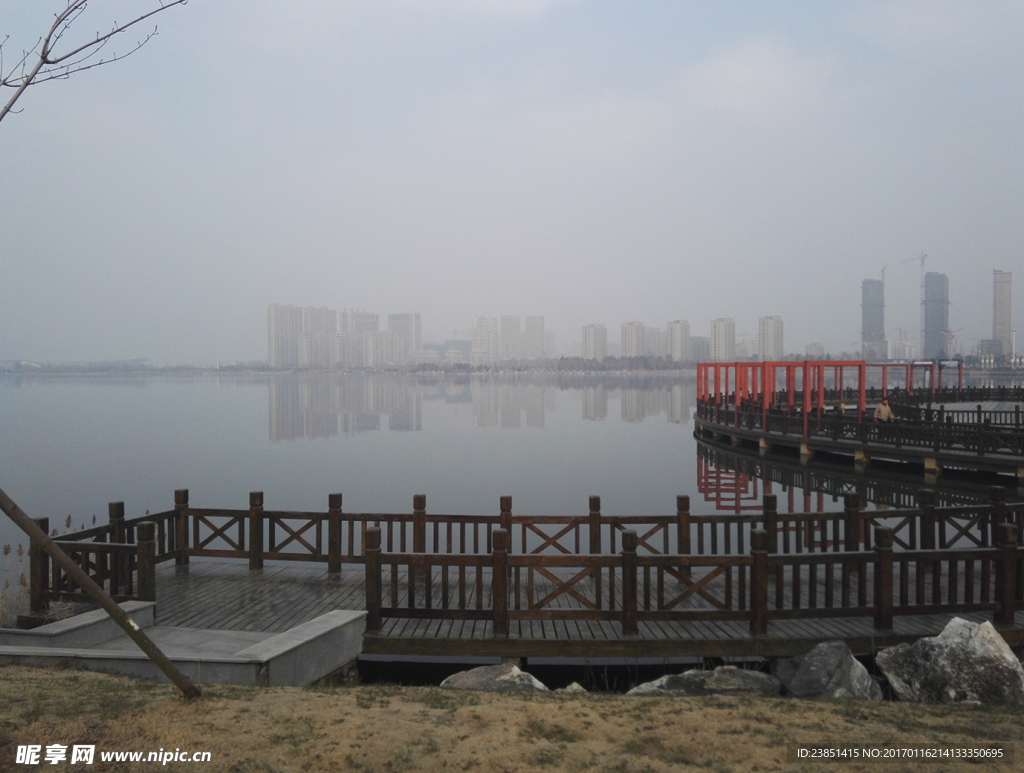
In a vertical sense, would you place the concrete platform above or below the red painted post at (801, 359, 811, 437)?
below

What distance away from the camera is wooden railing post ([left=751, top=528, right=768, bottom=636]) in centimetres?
723

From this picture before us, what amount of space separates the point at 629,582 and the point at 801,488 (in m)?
20.2

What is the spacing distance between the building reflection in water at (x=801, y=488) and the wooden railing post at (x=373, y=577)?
50.3 feet

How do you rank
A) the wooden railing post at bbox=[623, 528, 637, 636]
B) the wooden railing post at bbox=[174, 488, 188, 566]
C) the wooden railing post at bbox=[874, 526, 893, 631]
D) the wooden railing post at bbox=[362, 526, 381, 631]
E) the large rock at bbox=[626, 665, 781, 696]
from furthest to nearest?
the wooden railing post at bbox=[174, 488, 188, 566], the wooden railing post at bbox=[362, 526, 381, 631], the wooden railing post at bbox=[874, 526, 893, 631], the wooden railing post at bbox=[623, 528, 637, 636], the large rock at bbox=[626, 665, 781, 696]

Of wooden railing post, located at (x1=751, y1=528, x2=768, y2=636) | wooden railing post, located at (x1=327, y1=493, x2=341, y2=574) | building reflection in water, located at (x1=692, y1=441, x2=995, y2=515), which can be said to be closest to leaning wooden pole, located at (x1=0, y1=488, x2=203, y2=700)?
wooden railing post, located at (x1=327, y1=493, x2=341, y2=574)

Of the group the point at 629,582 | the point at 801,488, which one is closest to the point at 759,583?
the point at 629,582

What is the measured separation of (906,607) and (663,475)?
2252cm

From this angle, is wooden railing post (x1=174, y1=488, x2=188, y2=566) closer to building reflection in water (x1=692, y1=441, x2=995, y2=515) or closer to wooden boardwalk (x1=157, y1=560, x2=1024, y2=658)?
wooden boardwalk (x1=157, y1=560, x2=1024, y2=658)

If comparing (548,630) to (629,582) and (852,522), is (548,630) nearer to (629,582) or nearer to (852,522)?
(629,582)

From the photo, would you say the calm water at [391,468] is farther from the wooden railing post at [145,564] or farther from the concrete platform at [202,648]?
the concrete platform at [202,648]

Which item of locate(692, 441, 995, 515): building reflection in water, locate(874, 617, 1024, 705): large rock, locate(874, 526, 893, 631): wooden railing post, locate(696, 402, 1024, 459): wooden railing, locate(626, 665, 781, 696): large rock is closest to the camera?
locate(874, 617, 1024, 705): large rock

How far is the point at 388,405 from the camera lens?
8544 centimetres

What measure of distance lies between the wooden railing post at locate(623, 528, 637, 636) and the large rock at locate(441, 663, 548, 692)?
1.11 metres

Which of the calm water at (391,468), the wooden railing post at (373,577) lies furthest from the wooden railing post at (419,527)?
the calm water at (391,468)
